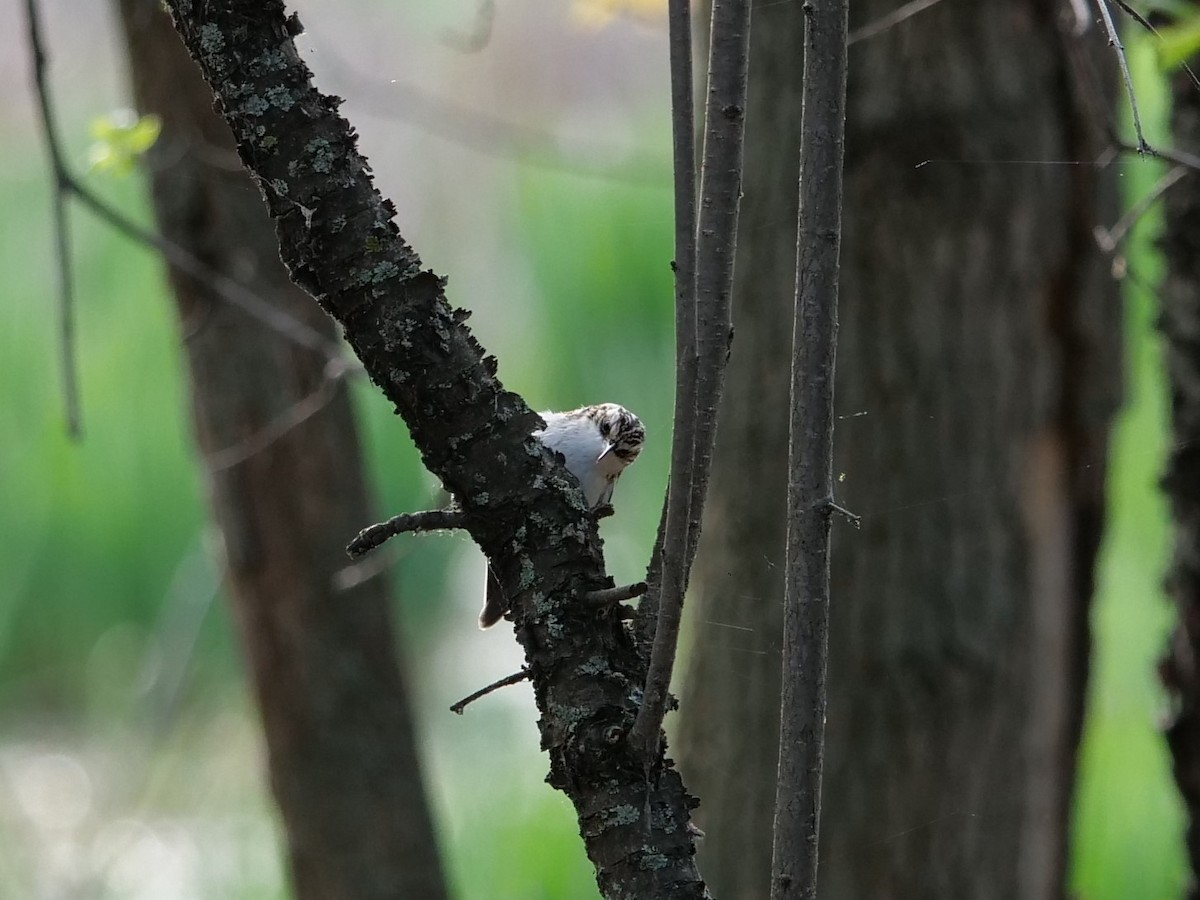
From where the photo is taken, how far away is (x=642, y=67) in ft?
23.7

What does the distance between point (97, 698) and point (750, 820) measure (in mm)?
5919

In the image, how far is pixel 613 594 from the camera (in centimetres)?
97

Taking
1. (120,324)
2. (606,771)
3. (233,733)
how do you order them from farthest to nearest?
(233,733)
(120,324)
(606,771)

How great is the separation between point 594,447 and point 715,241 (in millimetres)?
1133

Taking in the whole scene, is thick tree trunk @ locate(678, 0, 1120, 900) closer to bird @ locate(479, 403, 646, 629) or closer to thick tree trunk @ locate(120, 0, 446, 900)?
bird @ locate(479, 403, 646, 629)

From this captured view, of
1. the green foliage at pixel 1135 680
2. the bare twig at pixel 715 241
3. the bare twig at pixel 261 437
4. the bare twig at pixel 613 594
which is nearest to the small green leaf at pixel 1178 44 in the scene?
the bare twig at pixel 715 241

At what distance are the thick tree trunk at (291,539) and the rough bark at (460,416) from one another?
177 cm

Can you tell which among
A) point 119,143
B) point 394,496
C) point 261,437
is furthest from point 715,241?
point 394,496

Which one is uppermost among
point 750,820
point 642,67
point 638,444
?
point 642,67

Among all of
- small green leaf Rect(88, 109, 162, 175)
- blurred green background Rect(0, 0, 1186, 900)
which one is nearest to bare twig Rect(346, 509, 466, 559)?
small green leaf Rect(88, 109, 162, 175)

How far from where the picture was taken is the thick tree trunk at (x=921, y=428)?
6.83 feet

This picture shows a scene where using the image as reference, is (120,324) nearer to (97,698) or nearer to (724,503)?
(97,698)

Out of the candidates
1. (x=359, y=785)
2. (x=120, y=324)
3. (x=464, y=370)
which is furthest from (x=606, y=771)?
(x=120, y=324)

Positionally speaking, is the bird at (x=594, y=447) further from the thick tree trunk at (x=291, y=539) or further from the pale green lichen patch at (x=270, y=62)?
the pale green lichen patch at (x=270, y=62)
